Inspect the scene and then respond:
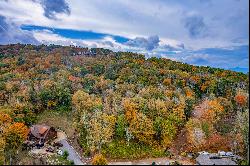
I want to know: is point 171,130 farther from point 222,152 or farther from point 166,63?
point 166,63

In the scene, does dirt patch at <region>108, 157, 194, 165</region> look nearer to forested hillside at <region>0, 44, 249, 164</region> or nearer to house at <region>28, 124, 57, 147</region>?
forested hillside at <region>0, 44, 249, 164</region>

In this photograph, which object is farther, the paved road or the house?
the house

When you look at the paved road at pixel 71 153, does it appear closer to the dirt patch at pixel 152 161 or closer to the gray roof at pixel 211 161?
the dirt patch at pixel 152 161

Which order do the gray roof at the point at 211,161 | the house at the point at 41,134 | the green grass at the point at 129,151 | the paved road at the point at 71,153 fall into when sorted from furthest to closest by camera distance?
the house at the point at 41,134 → the green grass at the point at 129,151 → the paved road at the point at 71,153 → the gray roof at the point at 211,161

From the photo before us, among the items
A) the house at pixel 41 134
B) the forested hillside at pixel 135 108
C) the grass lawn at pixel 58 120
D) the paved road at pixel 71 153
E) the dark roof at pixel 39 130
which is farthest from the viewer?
the grass lawn at pixel 58 120

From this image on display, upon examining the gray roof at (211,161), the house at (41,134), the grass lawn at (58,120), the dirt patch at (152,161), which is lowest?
the dirt patch at (152,161)

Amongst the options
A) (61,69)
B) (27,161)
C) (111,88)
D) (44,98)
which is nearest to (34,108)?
(44,98)

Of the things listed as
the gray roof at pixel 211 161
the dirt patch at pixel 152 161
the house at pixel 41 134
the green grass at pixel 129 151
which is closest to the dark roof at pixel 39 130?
the house at pixel 41 134

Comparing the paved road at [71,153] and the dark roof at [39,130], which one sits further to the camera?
the dark roof at [39,130]

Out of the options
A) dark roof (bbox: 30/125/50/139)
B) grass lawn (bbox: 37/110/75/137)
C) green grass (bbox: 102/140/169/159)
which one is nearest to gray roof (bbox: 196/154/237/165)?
green grass (bbox: 102/140/169/159)
